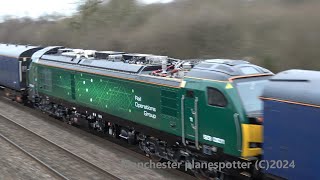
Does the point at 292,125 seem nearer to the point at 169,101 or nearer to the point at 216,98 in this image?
the point at 216,98

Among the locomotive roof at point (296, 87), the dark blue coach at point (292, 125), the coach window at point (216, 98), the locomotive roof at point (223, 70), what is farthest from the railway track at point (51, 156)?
the locomotive roof at point (296, 87)

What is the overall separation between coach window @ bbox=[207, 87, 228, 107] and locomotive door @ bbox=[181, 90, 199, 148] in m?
A: 0.45

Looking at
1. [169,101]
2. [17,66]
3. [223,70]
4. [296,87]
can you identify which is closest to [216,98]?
[223,70]

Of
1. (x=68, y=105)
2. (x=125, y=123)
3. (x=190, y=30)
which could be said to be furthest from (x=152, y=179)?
(x=190, y=30)

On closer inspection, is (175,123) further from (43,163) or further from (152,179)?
(43,163)

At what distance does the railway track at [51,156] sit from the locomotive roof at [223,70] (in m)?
3.83

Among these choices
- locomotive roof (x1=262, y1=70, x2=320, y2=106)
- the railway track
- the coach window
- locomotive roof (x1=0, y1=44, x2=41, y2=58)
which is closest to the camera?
→ locomotive roof (x1=262, y1=70, x2=320, y2=106)

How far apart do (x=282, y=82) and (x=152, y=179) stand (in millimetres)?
4949

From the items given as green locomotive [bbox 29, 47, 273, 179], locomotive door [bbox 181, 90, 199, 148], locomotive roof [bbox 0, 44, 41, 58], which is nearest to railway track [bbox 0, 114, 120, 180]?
green locomotive [bbox 29, 47, 273, 179]

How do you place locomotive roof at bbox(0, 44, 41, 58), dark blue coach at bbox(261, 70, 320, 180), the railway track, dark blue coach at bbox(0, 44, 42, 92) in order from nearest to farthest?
dark blue coach at bbox(261, 70, 320, 180), the railway track, dark blue coach at bbox(0, 44, 42, 92), locomotive roof at bbox(0, 44, 41, 58)

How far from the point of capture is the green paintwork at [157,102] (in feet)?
Answer: 30.2

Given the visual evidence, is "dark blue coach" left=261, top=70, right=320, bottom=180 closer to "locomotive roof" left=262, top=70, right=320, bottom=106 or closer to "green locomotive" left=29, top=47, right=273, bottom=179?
"locomotive roof" left=262, top=70, right=320, bottom=106

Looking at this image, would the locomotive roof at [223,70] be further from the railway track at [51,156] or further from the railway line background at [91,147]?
the railway track at [51,156]

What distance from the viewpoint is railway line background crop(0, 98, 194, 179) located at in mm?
11719
